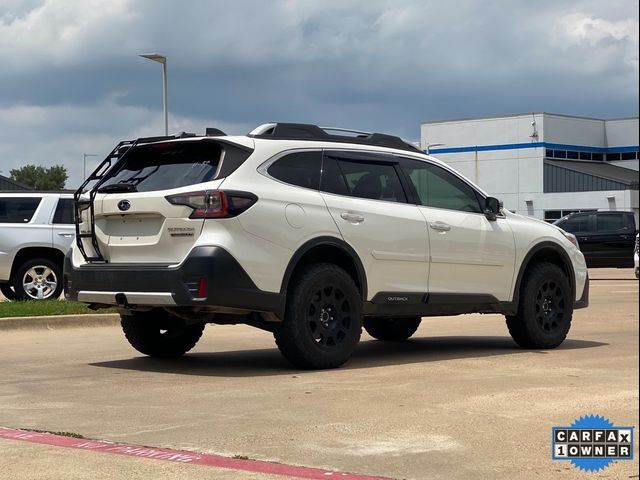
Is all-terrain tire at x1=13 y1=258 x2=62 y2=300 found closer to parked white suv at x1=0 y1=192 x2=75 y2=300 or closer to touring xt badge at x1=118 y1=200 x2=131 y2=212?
parked white suv at x1=0 y1=192 x2=75 y2=300

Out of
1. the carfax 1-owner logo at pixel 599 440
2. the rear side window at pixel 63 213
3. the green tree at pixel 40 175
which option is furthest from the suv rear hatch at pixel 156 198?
the green tree at pixel 40 175

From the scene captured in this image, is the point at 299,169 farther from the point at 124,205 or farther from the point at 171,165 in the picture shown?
the point at 124,205

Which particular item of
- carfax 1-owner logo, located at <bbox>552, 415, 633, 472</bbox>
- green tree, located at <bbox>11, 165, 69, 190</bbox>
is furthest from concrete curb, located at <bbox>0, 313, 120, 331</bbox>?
green tree, located at <bbox>11, 165, 69, 190</bbox>

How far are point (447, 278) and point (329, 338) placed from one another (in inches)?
58.5

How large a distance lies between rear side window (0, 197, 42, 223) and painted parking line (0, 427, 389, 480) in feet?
34.5

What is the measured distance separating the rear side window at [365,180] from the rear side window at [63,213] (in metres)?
8.29

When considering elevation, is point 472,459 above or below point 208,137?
below

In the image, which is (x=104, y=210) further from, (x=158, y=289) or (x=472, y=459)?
(x=472, y=459)

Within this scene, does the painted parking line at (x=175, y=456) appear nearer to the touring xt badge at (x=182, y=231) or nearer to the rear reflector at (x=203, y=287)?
the rear reflector at (x=203, y=287)

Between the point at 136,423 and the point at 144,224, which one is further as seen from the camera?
the point at 144,224

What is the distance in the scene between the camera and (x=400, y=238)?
9.16 meters

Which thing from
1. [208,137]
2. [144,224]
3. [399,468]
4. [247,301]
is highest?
[208,137]

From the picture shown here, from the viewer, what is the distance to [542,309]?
33.7 ft

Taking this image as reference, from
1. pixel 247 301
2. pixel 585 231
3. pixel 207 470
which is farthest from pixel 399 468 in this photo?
pixel 585 231
